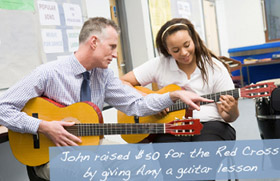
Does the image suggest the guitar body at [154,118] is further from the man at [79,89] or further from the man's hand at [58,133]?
the man's hand at [58,133]

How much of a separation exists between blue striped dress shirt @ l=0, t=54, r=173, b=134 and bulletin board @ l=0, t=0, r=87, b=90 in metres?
0.78

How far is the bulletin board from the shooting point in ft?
8.02

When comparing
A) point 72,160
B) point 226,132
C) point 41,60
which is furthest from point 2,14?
point 226,132

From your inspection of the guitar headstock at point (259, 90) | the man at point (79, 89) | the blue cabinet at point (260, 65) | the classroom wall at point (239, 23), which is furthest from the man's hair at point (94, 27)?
the classroom wall at point (239, 23)

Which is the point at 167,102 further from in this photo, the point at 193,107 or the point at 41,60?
the point at 41,60

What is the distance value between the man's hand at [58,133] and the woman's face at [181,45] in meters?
0.85

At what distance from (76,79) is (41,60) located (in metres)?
1.05

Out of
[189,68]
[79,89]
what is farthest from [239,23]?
[79,89]

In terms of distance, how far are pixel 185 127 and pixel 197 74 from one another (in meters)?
0.58

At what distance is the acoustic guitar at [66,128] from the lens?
1.72 m

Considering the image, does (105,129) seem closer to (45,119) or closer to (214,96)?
(45,119)

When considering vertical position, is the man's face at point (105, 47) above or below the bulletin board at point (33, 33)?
below

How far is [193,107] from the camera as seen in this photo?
1814 mm

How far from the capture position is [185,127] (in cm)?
173
